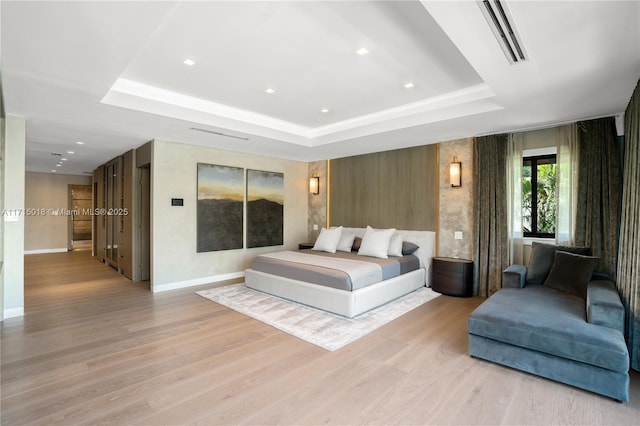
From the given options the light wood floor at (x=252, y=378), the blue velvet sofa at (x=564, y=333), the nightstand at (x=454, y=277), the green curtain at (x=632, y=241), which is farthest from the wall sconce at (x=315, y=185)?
the green curtain at (x=632, y=241)

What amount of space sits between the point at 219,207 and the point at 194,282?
149cm

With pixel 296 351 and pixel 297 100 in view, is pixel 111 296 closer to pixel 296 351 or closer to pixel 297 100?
pixel 296 351

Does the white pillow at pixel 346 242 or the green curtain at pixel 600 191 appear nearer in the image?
the green curtain at pixel 600 191

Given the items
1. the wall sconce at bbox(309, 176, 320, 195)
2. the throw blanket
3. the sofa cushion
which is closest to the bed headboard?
the throw blanket

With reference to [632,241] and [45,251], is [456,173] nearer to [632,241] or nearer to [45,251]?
[632,241]

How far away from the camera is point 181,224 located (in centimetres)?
565

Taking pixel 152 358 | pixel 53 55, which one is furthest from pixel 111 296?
pixel 53 55

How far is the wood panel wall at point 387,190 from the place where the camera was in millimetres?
5680

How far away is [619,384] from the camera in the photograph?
7.52 feet

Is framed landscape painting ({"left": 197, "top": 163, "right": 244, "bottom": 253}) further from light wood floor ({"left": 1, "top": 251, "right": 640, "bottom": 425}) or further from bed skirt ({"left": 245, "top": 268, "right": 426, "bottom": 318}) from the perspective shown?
light wood floor ({"left": 1, "top": 251, "right": 640, "bottom": 425})

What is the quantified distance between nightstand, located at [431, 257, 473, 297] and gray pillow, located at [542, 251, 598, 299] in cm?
126

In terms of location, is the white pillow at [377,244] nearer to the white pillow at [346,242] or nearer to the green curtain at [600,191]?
the white pillow at [346,242]

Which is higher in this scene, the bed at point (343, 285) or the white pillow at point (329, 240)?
the white pillow at point (329, 240)

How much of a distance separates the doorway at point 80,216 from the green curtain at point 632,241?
43.7 feet
